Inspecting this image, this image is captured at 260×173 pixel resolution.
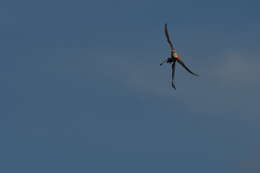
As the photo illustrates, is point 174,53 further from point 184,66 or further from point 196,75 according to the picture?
point 196,75

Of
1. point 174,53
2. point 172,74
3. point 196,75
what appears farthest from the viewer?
point 174,53

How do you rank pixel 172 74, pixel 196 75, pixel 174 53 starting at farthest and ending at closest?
pixel 174 53, pixel 172 74, pixel 196 75

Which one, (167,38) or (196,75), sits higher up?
(167,38)

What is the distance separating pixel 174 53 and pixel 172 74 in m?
5.22

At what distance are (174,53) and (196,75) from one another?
10.8 metres

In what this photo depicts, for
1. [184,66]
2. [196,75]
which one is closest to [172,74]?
[184,66]

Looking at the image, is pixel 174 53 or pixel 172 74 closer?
pixel 172 74

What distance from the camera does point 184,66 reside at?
62.8 meters

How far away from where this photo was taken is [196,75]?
56.1 m

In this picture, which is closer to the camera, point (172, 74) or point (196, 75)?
point (196, 75)

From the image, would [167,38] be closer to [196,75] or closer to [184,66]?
[184,66]

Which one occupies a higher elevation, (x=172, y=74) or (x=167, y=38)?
(x=167, y=38)

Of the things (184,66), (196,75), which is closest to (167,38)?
(184,66)

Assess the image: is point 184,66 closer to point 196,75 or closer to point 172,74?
point 172,74
